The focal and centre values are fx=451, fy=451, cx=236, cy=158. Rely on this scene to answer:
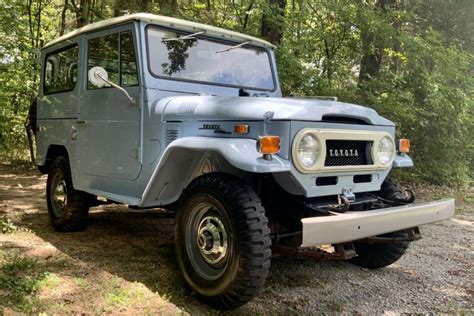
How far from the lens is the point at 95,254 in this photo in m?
4.38

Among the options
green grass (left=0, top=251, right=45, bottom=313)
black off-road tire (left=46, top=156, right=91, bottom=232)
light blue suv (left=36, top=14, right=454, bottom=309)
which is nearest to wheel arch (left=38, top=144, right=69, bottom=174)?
black off-road tire (left=46, top=156, right=91, bottom=232)

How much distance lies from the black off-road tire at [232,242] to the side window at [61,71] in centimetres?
262

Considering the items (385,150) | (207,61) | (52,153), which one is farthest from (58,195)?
(385,150)

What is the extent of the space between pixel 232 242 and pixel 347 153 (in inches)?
45.2

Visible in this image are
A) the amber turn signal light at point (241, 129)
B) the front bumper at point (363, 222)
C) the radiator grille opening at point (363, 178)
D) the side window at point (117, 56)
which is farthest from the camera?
the side window at point (117, 56)

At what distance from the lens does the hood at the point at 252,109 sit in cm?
317

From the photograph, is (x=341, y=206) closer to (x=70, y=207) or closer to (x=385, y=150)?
(x=385, y=150)

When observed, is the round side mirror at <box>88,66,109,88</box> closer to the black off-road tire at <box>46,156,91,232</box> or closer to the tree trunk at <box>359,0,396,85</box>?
the black off-road tire at <box>46,156,91,232</box>

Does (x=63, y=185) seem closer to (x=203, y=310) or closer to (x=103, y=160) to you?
(x=103, y=160)

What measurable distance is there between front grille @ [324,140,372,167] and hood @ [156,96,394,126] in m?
A: 0.20

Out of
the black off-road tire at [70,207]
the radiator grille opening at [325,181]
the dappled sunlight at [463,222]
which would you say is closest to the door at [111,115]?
the black off-road tire at [70,207]

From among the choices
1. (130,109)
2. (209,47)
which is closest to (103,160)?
(130,109)

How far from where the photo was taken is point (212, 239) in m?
3.24

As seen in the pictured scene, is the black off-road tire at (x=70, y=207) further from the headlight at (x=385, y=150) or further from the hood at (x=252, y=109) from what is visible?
the headlight at (x=385, y=150)
